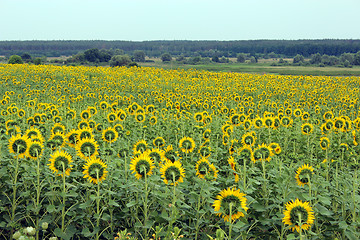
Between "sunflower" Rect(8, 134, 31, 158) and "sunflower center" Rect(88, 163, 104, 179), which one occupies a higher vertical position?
"sunflower" Rect(8, 134, 31, 158)

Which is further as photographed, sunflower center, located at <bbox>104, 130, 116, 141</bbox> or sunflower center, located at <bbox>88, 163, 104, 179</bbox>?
sunflower center, located at <bbox>104, 130, 116, 141</bbox>

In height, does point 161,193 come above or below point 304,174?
below

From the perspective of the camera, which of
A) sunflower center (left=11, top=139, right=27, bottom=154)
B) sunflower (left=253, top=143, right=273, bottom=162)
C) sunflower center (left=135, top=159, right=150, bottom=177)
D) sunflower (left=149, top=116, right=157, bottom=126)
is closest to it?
sunflower center (left=135, top=159, right=150, bottom=177)

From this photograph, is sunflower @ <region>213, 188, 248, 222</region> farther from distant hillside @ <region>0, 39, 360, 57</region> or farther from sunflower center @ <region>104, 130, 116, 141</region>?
distant hillside @ <region>0, 39, 360, 57</region>

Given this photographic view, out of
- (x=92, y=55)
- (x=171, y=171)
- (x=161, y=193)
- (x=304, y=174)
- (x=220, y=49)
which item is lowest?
(x=161, y=193)

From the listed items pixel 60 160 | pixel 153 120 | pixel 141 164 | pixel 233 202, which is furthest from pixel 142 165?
pixel 153 120

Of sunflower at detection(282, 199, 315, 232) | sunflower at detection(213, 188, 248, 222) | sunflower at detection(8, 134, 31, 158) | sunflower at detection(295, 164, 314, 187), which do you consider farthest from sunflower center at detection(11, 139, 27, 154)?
sunflower at detection(295, 164, 314, 187)

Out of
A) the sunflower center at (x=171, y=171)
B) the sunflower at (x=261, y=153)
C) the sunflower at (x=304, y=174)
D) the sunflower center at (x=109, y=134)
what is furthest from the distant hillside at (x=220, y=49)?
the sunflower center at (x=171, y=171)

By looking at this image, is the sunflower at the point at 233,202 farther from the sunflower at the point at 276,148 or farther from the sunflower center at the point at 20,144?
the sunflower center at the point at 20,144

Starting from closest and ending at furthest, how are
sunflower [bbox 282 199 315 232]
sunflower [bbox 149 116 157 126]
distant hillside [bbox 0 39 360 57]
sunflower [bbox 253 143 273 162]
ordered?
sunflower [bbox 282 199 315 232]
sunflower [bbox 253 143 273 162]
sunflower [bbox 149 116 157 126]
distant hillside [bbox 0 39 360 57]

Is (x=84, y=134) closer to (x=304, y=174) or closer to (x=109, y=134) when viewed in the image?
(x=109, y=134)

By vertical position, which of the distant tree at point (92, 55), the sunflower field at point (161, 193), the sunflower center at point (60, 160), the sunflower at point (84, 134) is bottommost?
the sunflower field at point (161, 193)

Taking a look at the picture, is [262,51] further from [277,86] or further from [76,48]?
[277,86]

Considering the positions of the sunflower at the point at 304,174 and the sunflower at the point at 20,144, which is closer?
the sunflower at the point at 304,174
